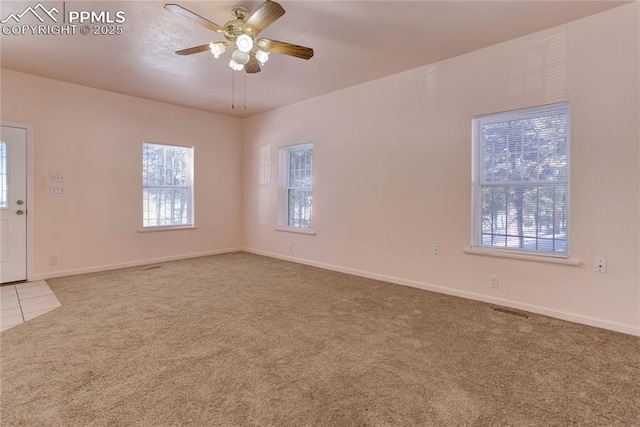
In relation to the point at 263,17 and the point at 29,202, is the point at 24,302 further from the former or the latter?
the point at 263,17

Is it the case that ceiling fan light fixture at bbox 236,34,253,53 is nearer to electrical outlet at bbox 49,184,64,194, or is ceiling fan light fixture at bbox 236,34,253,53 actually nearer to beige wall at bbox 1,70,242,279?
beige wall at bbox 1,70,242,279

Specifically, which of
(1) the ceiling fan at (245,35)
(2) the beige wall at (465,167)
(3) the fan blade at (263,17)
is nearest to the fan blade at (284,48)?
→ (1) the ceiling fan at (245,35)

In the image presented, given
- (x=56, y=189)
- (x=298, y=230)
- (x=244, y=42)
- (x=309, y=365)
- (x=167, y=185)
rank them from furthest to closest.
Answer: (x=167, y=185)
(x=298, y=230)
(x=56, y=189)
(x=244, y=42)
(x=309, y=365)

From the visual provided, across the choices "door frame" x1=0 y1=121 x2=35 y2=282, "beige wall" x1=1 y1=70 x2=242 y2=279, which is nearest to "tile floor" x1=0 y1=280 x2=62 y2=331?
"door frame" x1=0 y1=121 x2=35 y2=282

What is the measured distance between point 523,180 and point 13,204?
5.90 meters

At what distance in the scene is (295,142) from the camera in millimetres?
5461

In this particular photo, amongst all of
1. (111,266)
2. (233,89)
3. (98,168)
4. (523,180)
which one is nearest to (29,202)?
(98,168)

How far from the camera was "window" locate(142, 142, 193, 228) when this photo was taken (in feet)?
17.6

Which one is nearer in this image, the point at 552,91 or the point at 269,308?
the point at 552,91

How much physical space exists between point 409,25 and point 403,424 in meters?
3.03

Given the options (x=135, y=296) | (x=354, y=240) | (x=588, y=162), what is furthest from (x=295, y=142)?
(x=588, y=162)

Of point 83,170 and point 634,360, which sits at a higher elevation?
point 83,170

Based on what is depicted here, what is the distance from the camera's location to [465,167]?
3.56 metres

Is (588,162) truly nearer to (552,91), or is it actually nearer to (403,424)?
(552,91)
